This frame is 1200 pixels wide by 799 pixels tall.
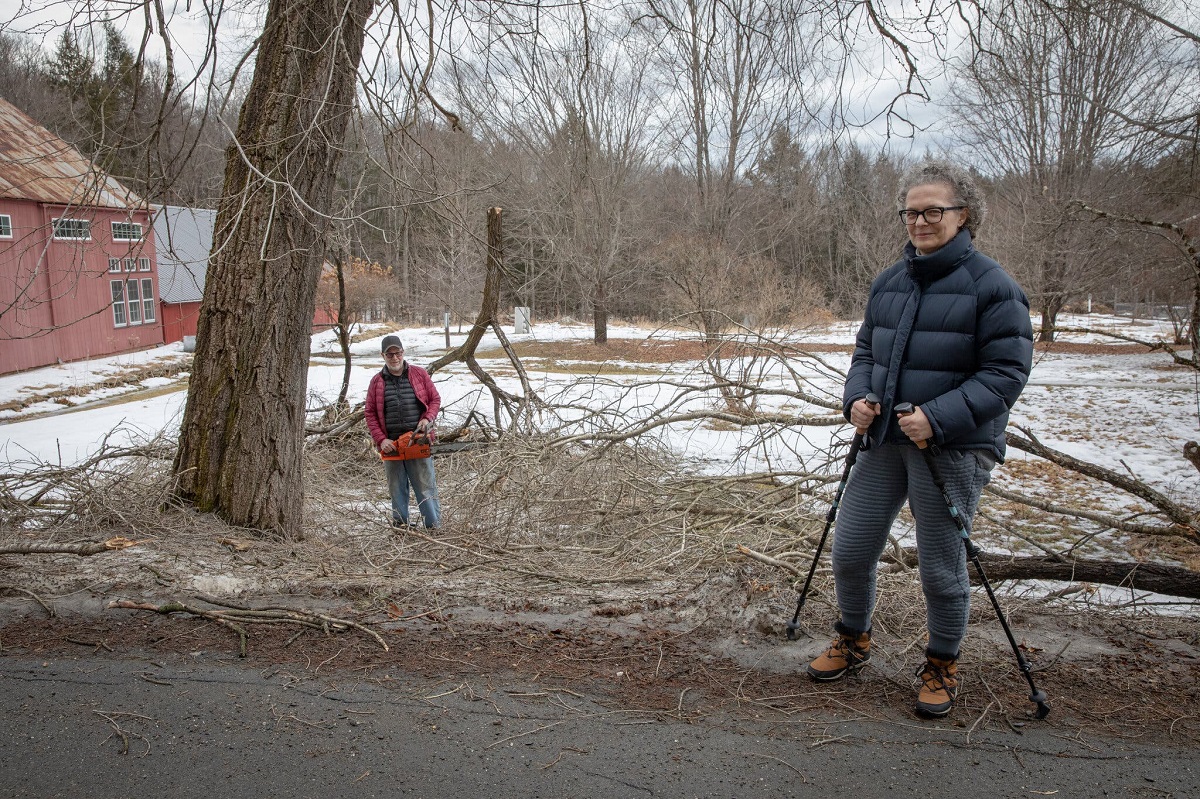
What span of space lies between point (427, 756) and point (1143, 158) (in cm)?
1329

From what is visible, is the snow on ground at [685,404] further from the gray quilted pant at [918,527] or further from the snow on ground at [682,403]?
the gray quilted pant at [918,527]

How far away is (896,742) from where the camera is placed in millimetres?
2836

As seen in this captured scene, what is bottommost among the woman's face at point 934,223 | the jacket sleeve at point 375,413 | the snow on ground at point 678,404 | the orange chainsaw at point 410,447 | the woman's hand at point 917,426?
the snow on ground at point 678,404

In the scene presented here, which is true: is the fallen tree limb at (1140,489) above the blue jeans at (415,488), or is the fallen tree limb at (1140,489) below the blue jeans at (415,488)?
above

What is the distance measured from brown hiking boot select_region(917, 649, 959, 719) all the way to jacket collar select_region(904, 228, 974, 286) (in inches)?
53.9

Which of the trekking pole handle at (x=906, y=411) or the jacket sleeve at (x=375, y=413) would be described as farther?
the jacket sleeve at (x=375, y=413)

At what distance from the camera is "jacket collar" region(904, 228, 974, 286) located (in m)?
2.94

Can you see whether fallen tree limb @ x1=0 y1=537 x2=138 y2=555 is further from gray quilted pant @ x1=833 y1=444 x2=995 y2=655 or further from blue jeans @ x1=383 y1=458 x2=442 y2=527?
gray quilted pant @ x1=833 y1=444 x2=995 y2=655

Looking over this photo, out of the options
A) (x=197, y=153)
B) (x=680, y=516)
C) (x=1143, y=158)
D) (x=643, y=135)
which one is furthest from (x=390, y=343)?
(x=643, y=135)

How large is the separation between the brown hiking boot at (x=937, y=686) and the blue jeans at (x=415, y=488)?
511 centimetres

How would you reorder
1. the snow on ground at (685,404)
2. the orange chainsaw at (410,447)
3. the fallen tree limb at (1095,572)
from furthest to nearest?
the snow on ground at (685,404) → the orange chainsaw at (410,447) → the fallen tree limb at (1095,572)

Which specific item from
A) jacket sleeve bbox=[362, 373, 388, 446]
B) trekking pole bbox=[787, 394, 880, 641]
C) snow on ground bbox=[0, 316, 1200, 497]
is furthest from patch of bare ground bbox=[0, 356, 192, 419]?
trekking pole bbox=[787, 394, 880, 641]

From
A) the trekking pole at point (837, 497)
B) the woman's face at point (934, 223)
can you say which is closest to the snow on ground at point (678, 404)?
the trekking pole at point (837, 497)

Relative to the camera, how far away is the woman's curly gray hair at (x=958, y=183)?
2.96m
